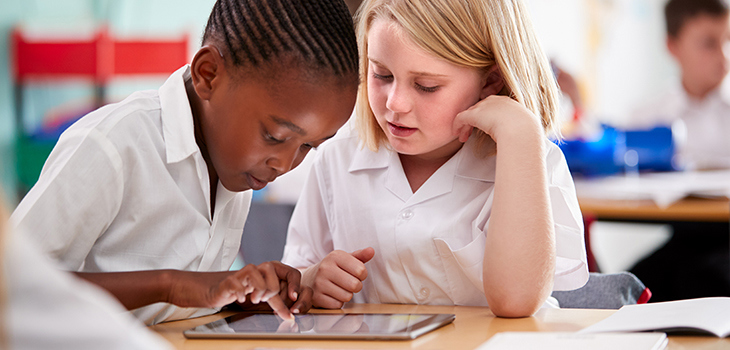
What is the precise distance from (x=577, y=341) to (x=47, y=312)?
0.53 m

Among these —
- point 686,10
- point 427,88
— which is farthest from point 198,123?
point 686,10

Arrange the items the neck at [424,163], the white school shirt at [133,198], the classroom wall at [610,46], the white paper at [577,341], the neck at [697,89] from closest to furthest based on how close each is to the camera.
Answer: the white paper at [577,341]
the white school shirt at [133,198]
the neck at [424,163]
the neck at [697,89]
the classroom wall at [610,46]

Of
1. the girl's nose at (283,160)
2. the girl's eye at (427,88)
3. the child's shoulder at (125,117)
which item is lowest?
the girl's nose at (283,160)

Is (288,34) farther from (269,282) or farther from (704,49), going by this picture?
(704,49)

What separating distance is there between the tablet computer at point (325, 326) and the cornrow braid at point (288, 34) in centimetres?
32

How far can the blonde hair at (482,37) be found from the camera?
106 cm

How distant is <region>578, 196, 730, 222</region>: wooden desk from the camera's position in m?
1.89

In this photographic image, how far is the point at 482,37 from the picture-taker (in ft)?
3.59

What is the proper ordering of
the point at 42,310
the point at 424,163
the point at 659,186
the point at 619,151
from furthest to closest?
the point at 619,151
the point at 659,186
the point at 424,163
the point at 42,310

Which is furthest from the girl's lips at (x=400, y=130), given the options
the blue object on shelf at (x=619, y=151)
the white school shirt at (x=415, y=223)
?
the blue object on shelf at (x=619, y=151)

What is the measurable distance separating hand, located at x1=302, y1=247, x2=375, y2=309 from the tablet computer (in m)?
0.09

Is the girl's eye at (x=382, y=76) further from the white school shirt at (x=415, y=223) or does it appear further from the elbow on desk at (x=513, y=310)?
the elbow on desk at (x=513, y=310)

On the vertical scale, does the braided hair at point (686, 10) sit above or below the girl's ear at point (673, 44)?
above

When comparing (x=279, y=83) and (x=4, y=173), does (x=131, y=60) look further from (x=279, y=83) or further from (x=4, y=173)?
(x=279, y=83)
